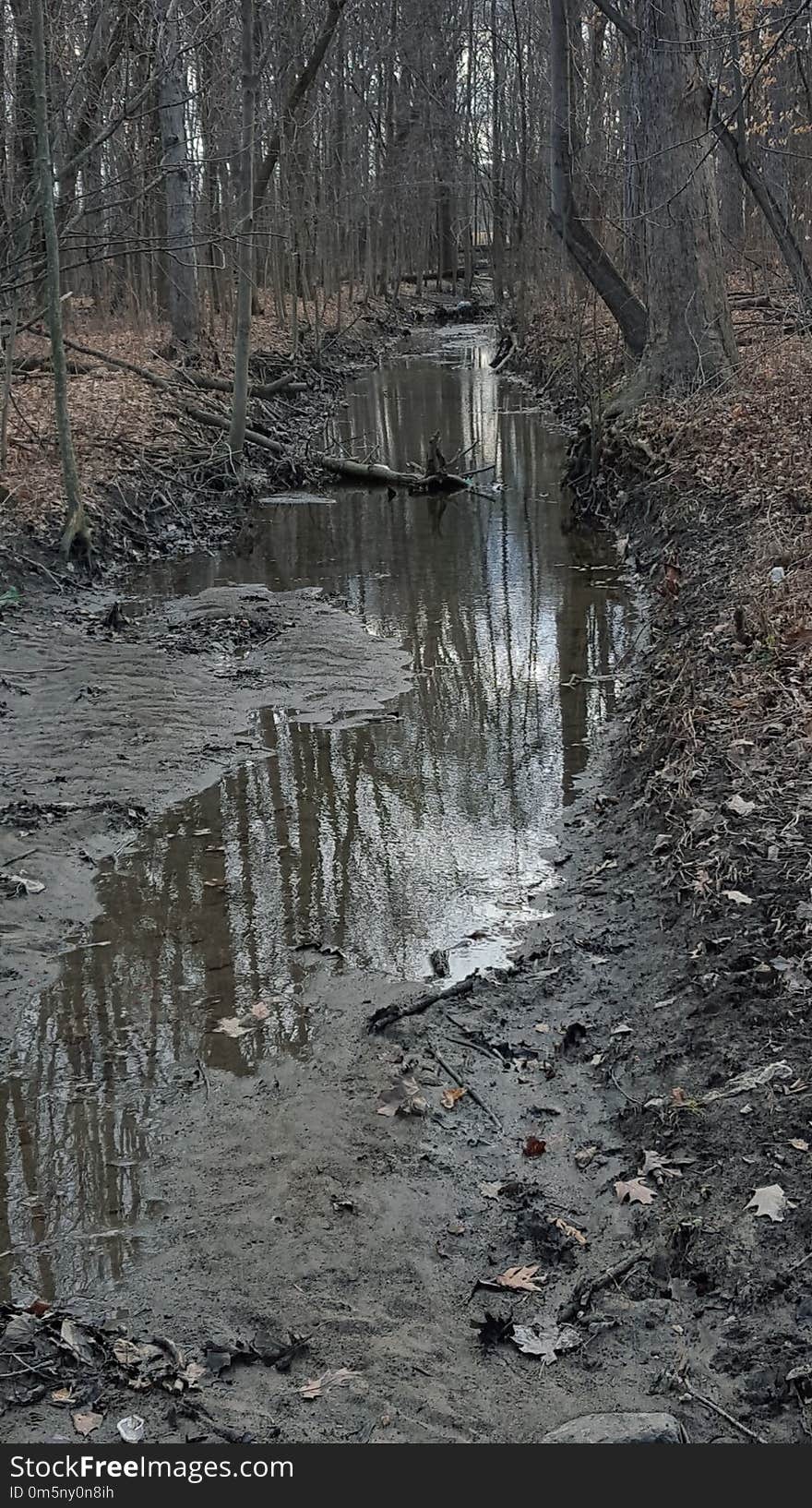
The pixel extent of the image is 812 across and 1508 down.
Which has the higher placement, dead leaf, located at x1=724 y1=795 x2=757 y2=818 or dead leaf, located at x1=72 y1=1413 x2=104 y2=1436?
dead leaf, located at x1=724 y1=795 x2=757 y2=818

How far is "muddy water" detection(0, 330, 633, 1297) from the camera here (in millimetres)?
4641

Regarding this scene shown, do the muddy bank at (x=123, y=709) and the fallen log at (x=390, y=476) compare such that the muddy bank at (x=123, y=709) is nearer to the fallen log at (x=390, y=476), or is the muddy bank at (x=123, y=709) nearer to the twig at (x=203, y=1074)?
the twig at (x=203, y=1074)

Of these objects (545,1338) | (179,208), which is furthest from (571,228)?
(545,1338)

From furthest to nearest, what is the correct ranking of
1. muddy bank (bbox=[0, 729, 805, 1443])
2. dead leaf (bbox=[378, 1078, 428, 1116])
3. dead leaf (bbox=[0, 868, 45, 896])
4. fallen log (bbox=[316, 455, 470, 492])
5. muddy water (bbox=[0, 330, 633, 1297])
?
fallen log (bbox=[316, 455, 470, 492]) < dead leaf (bbox=[0, 868, 45, 896]) < dead leaf (bbox=[378, 1078, 428, 1116]) < muddy water (bbox=[0, 330, 633, 1297]) < muddy bank (bbox=[0, 729, 805, 1443])

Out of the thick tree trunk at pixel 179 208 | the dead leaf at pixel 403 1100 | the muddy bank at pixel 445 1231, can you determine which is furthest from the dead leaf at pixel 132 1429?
the thick tree trunk at pixel 179 208

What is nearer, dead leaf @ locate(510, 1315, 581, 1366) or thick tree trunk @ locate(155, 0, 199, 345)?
dead leaf @ locate(510, 1315, 581, 1366)

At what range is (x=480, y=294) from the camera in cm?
5006

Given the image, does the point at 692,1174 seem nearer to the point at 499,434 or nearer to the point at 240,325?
the point at 240,325

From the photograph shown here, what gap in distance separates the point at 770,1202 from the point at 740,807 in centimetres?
259

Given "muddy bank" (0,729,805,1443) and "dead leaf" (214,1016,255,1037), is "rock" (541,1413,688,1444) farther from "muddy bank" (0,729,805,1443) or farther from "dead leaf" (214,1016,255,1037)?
"dead leaf" (214,1016,255,1037)

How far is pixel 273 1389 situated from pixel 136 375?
56.6 ft

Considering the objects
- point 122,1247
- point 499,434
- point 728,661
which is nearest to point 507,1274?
point 122,1247

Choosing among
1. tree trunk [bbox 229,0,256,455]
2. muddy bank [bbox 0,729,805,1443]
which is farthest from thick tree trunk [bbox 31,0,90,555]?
muddy bank [bbox 0,729,805,1443]

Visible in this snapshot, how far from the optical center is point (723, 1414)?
10.4 ft
